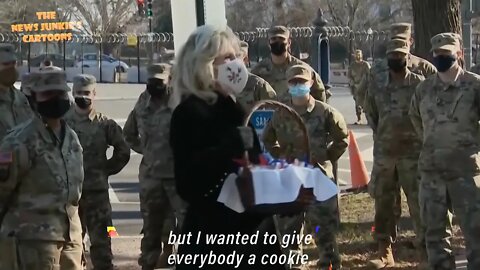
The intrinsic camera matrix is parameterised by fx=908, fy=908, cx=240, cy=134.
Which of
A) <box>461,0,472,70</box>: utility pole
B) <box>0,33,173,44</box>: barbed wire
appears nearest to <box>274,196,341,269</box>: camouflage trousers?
<box>461,0,472,70</box>: utility pole

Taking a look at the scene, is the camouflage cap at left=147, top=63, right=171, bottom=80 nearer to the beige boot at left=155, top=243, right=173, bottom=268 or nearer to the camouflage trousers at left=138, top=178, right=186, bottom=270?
the camouflage trousers at left=138, top=178, right=186, bottom=270

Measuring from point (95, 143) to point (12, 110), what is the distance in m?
1.19

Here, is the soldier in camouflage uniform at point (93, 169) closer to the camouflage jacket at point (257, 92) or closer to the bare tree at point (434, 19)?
the camouflage jacket at point (257, 92)

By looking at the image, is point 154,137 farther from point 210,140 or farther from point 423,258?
point 210,140

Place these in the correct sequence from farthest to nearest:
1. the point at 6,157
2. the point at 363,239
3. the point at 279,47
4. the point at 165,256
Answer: the point at 363,239
the point at 279,47
the point at 165,256
the point at 6,157

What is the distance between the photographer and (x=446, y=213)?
23.0 feet

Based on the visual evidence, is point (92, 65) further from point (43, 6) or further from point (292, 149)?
point (292, 149)

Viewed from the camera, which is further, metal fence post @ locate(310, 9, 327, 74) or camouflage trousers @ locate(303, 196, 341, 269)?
metal fence post @ locate(310, 9, 327, 74)

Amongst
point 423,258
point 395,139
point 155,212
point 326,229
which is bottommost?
point 423,258

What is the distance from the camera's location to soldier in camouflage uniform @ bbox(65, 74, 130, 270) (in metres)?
7.88

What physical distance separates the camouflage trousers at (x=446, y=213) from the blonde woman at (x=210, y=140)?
10.2ft

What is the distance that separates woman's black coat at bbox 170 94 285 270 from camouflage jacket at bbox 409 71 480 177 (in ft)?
10.3

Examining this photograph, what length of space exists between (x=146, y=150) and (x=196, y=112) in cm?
394

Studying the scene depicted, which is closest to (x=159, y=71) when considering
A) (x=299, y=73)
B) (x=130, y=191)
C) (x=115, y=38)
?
(x=299, y=73)
